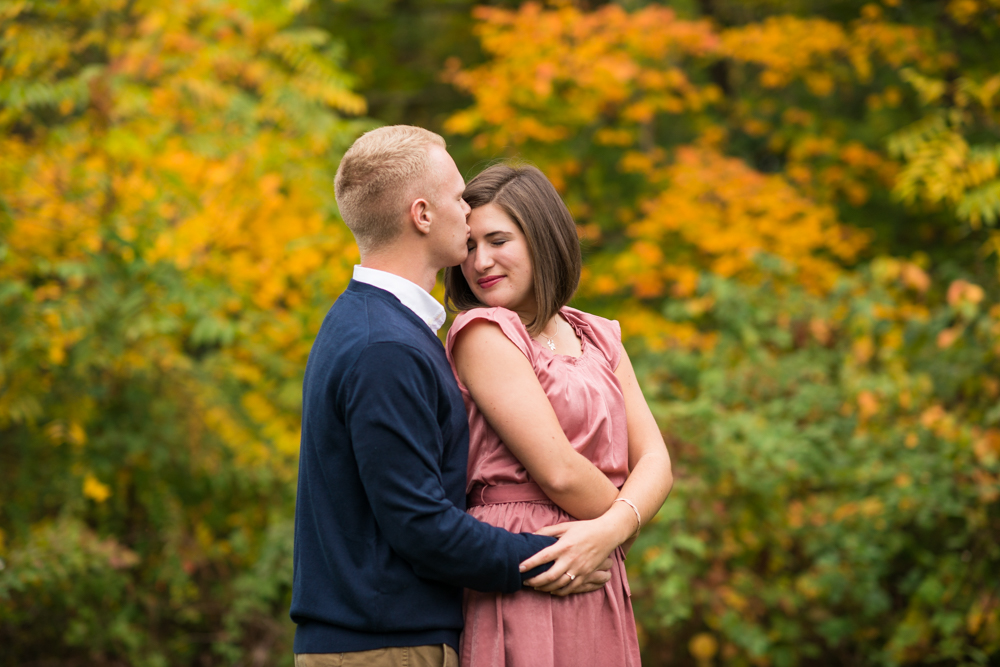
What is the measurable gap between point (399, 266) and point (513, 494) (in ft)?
2.13

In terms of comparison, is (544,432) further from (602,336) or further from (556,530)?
(602,336)

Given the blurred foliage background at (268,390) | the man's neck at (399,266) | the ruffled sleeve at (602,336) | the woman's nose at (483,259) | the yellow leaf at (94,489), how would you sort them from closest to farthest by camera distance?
the man's neck at (399,266)
the woman's nose at (483,259)
the ruffled sleeve at (602,336)
the blurred foliage background at (268,390)
the yellow leaf at (94,489)

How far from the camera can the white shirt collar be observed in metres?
1.97

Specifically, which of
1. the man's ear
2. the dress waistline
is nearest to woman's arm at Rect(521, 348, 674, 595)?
the dress waistline

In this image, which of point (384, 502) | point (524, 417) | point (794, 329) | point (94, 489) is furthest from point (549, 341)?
point (794, 329)

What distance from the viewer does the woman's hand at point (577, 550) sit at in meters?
1.91

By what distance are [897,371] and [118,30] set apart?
5.78 metres

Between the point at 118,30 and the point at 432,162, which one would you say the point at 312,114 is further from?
the point at 432,162

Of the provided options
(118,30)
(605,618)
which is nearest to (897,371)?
(605,618)

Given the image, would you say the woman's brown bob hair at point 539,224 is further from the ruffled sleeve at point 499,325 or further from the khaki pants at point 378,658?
the khaki pants at point 378,658

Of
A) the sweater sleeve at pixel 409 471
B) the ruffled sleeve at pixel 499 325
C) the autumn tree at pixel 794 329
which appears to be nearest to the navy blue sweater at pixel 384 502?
the sweater sleeve at pixel 409 471

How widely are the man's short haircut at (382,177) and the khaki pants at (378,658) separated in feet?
3.15

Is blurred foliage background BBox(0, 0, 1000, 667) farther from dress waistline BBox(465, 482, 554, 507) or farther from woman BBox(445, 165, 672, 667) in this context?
dress waistline BBox(465, 482, 554, 507)

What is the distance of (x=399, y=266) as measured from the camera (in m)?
2.00
